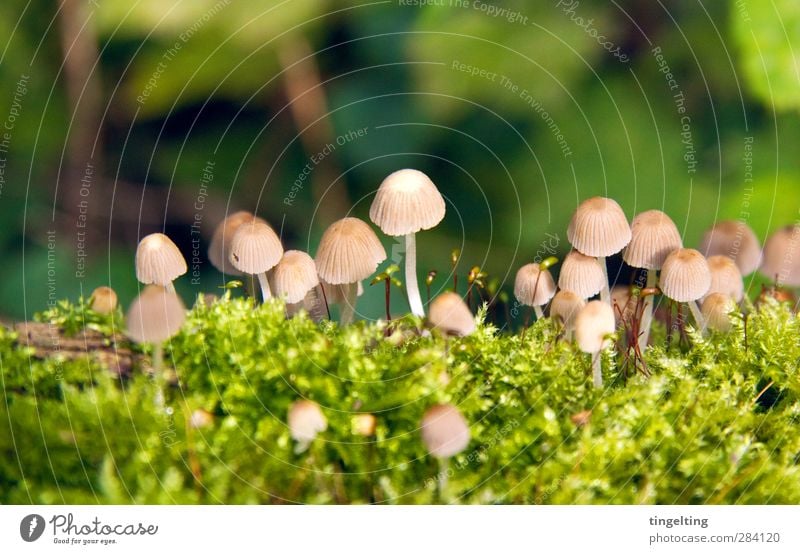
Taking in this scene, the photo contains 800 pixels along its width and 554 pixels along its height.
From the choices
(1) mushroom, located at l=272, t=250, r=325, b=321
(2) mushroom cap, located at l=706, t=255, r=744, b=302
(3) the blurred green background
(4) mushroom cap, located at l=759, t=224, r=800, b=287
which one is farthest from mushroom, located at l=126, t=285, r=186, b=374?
(4) mushroom cap, located at l=759, t=224, r=800, b=287

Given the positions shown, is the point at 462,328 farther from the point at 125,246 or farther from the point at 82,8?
the point at 82,8

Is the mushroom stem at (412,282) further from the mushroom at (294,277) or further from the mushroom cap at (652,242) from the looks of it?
the mushroom cap at (652,242)

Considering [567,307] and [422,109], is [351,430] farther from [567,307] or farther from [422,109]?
[422,109]

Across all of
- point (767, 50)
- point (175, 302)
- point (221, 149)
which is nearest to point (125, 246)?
point (221, 149)

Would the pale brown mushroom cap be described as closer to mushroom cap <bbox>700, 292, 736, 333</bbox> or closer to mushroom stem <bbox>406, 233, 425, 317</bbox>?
mushroom stem <bbox>406, 233, 425, 317</bbox>

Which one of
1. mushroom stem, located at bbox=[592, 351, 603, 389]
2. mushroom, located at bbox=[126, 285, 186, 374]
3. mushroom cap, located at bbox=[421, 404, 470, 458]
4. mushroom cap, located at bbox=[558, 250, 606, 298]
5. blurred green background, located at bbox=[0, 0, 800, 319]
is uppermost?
blurred green background, located at bbox=[0, 0, 800, 319]

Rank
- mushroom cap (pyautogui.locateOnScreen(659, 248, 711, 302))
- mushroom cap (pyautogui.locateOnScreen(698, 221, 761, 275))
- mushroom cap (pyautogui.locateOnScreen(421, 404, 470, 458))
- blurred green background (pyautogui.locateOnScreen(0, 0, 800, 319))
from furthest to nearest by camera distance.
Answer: blurred green background (pyautogui.locateOnScreen(0, 0, 800, 319)), mushroom cap (pyautogui.locateOnScreen(698, 221, 761, 275)), mushroom cap (pyautogui.locateOnScreen(659, 248, 711, 302)), mushroom cap (pyautogui.locateOnScreen(421, 404, 470, 458))

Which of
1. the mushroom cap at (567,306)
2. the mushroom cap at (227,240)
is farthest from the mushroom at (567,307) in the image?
Answer: the mushroom cap at (227,240)
